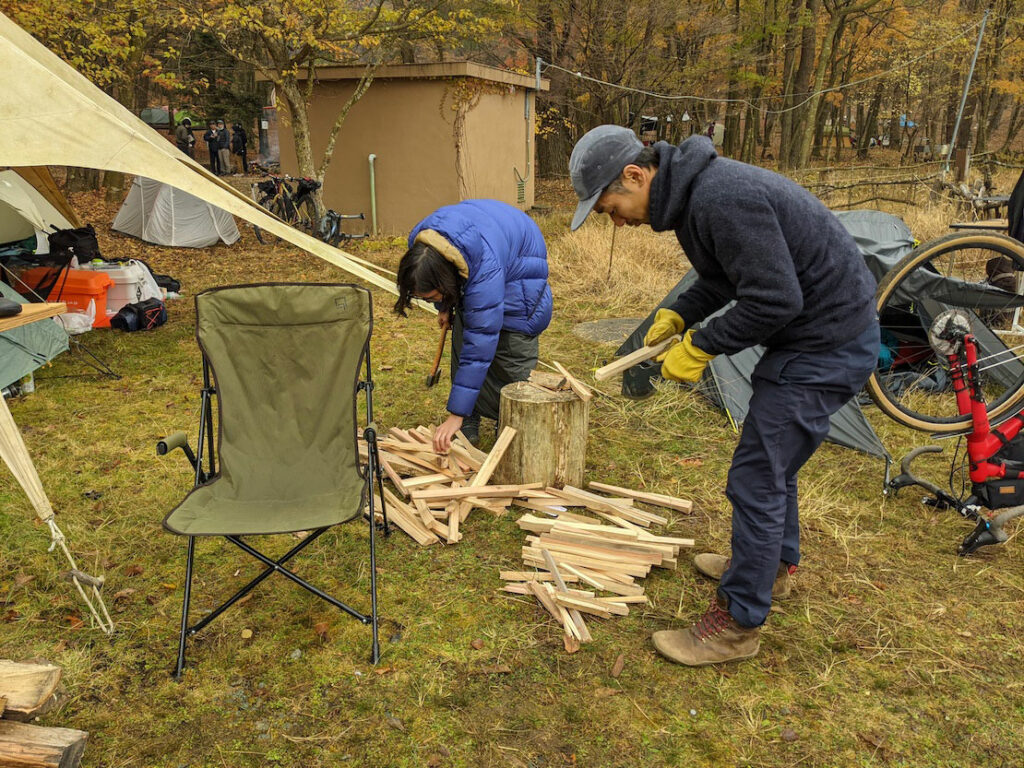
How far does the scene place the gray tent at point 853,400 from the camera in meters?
4.36

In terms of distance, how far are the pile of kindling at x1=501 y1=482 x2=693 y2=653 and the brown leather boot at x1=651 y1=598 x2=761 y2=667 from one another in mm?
319

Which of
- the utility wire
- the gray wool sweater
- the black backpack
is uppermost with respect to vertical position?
the utility wire

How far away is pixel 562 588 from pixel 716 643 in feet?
2.08

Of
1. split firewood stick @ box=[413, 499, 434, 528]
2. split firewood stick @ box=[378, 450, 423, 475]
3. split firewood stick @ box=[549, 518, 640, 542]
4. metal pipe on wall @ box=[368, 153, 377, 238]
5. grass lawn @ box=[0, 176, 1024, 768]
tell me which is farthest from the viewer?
metal pipe on wall @ box=[368, 153, 377, 238]

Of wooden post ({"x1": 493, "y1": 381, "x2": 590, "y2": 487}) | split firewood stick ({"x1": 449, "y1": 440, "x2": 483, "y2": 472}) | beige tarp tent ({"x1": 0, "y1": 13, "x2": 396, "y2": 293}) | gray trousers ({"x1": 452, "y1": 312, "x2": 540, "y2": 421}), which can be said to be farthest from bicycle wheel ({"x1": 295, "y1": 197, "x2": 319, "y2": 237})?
wooden post ({"x1": 493, "y1": 381, "x2": 590, "y2": 487})

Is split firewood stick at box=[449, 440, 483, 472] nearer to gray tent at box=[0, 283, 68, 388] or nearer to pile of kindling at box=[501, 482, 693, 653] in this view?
pile of kindling at box=[501, 482, 693, 653]

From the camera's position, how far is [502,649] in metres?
2.64

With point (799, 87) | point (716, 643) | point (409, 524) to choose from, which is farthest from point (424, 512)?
point (799, 87)

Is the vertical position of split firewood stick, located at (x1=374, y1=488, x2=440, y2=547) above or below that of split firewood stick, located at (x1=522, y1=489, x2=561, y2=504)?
below

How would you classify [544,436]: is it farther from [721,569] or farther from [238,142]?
[238,142]

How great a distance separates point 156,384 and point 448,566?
336cm

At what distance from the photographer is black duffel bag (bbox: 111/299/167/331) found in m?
6.51

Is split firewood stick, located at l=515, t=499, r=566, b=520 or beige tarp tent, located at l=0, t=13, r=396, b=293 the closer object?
split firewood stick, located at l=515, t=499, r=566, b=520

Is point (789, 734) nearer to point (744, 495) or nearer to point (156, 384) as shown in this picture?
point (744, 495)
